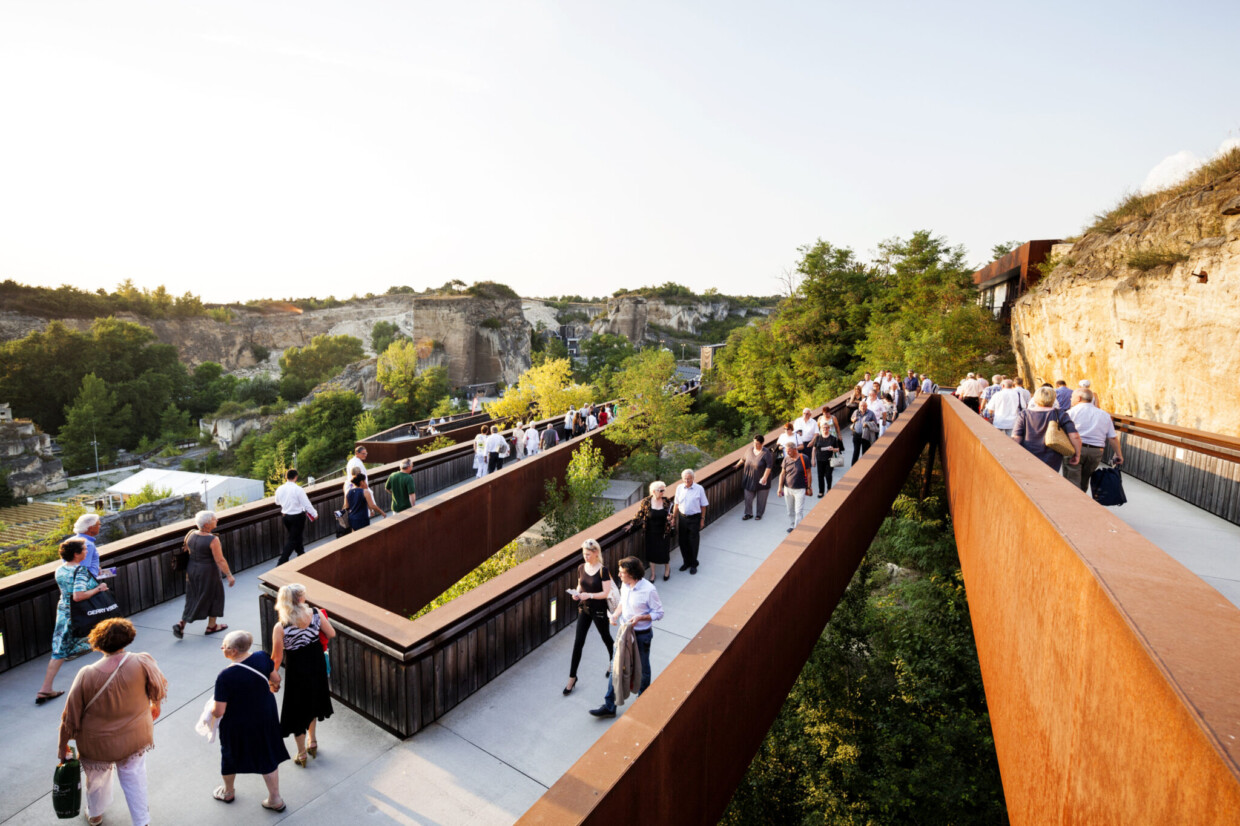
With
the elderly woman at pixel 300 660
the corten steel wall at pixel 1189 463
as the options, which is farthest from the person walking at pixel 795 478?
the elderly woman at pixel 300 660

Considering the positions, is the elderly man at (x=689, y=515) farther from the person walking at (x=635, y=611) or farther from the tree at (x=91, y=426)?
the tree at (x=91, y=426)

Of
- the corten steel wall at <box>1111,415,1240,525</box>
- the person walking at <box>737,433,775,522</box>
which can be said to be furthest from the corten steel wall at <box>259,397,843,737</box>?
the corten steel wall at <box>1111,415,1240,525</box>

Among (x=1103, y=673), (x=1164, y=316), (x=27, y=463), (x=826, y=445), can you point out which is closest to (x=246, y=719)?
Answer: (x=1103, y=673)

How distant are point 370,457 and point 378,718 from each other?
69.3ft

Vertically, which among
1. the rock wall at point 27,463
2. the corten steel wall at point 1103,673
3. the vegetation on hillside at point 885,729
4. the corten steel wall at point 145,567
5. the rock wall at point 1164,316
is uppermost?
the rock wall at point 1164,316

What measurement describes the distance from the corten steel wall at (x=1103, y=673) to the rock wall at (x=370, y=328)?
65093 millimetres

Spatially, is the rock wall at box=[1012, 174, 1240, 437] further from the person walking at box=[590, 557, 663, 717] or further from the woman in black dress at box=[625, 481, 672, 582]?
the person walking at box=[590, 557, 663, 717]

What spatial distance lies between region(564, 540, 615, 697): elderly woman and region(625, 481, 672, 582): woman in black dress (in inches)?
87.5

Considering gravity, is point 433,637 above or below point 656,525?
below

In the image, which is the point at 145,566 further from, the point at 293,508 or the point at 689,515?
the point at 689,515

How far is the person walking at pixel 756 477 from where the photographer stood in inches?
404

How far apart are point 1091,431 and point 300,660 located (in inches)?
327

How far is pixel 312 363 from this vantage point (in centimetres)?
9569

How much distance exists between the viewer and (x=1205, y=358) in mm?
12359
